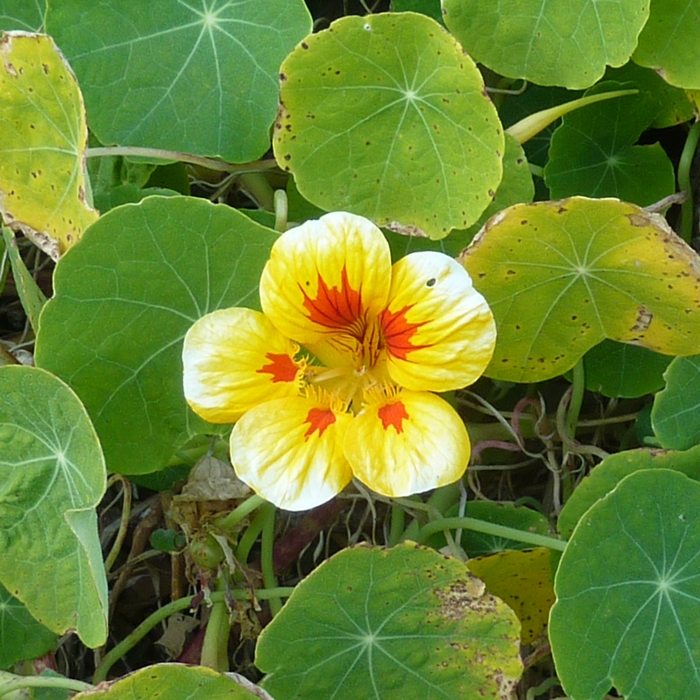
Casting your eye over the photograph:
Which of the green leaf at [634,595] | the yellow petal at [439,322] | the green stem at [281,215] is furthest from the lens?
the green stem at [281,215]

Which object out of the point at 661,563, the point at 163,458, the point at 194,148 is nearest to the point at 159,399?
the point at 163,458

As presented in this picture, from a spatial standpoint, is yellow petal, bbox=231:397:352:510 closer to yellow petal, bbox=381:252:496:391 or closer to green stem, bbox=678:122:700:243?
yellow petal, bbox=381:252:496:391

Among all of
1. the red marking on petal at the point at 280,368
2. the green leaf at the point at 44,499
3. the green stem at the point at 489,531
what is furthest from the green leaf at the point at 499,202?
the green leaf at the point at 44,499

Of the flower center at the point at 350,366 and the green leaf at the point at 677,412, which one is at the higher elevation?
the flower center at the point at 350,366

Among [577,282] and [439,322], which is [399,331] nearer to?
[439,322]

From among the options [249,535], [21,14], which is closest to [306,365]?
[249,535]

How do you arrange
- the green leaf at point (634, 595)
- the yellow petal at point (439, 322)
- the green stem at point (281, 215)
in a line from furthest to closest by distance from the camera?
the green stem at point (281, 215)
the green leaf at point (634, 595)
the yellow petal at point (439, 322)

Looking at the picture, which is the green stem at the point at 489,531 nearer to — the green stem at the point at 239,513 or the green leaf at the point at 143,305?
the green stem at the point at 239,513
